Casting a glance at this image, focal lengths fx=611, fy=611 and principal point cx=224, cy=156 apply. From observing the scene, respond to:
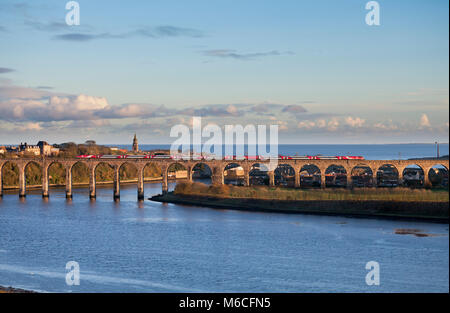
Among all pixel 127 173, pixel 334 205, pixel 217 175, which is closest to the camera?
pixel 334 205

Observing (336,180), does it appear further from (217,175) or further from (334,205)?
(334,205)

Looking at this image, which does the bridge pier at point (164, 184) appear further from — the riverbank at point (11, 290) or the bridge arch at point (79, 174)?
the riverbank at point (11, 290)

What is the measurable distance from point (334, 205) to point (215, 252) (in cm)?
2701

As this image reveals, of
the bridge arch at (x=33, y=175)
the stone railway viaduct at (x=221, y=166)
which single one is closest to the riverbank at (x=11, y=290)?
the stone railway viaduct at (x=221, y=166)

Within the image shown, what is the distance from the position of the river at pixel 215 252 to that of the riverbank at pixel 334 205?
10.2 ft

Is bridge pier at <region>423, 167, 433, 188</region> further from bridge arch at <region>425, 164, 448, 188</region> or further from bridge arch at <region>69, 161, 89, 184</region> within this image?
bridge arch at <region>69, 161, 89, 184</region>

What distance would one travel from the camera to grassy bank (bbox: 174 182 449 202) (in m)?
65.6

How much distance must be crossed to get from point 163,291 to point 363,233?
75.9ft

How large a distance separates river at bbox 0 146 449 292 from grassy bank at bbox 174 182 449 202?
305 inches

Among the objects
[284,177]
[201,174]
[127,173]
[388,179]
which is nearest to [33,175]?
[127,173]

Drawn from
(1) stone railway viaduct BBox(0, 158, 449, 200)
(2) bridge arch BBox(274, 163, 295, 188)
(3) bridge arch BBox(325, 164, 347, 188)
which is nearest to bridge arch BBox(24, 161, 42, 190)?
(1) stone railway viaduct BBox(0, 158, 449, 200)

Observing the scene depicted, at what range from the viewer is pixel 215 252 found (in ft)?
143

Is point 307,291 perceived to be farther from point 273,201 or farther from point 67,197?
point 67,197

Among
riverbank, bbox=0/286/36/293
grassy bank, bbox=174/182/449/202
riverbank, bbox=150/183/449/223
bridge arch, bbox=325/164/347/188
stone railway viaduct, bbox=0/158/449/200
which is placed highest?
stone railway viaduct, bbox=0/158/449/200
